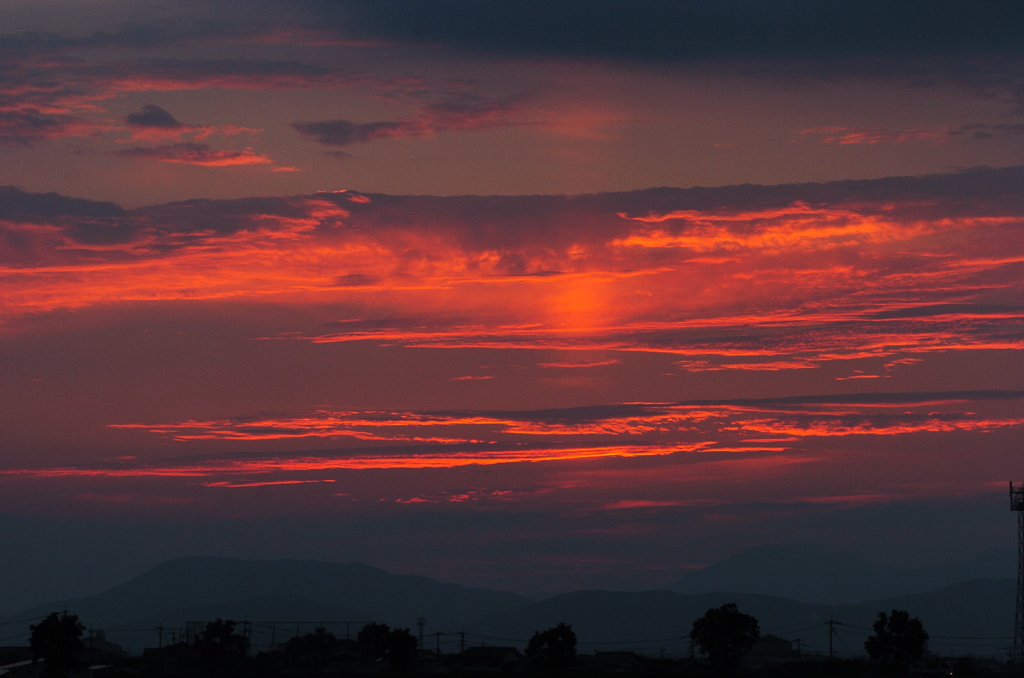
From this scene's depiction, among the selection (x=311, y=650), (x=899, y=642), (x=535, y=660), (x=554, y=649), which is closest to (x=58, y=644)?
(x=311, y=650)

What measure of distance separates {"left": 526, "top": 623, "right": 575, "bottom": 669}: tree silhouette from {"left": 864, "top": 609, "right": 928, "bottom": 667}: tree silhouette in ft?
132

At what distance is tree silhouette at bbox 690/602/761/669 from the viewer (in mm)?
166875

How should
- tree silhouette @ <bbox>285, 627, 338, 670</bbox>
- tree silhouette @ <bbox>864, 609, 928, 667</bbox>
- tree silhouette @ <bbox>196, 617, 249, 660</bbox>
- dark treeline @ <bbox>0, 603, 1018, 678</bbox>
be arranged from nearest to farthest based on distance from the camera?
dark treeline @ <bbox>0, 603, 1018, 678</bbox> < tree silhouette @ <bbox>864, 609, 928, 667</bbox> < tree silhouette @ <bbox>196, 617, 249, 660</bbox> < tree silhouette @ <bbox>285, 627, 338, 670</bbox>

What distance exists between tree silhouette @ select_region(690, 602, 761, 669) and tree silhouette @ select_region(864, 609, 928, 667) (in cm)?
1617

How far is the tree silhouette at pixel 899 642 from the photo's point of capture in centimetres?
16450

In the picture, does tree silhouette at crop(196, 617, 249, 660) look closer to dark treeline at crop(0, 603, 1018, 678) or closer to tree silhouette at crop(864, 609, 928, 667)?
dark treeline at crop(0, 603, 1018, 678)

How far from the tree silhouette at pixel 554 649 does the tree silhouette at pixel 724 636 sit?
17499 mm

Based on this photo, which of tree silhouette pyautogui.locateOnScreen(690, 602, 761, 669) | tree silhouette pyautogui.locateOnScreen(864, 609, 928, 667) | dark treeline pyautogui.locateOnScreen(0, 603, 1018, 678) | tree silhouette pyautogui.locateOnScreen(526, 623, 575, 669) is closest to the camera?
dark treeline pyautogui.locateOnScreen(0, 603, 1018, 678)

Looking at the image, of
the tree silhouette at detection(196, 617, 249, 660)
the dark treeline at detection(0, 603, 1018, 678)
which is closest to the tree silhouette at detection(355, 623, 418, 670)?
the dark treeline at detection(0, 603, 1018, 678)

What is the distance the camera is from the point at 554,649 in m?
173

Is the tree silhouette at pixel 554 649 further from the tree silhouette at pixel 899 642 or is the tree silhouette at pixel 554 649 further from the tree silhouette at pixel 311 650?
the tree silhouette at pixel 899 642

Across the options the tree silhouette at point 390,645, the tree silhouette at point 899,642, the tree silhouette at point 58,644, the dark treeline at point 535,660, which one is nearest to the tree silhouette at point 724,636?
the dark treeline at point 535,660

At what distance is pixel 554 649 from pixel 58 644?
65194mm

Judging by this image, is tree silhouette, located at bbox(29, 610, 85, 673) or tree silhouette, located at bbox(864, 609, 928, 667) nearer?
tree silhouette, located at bbox(29, 610, 85, 673)
